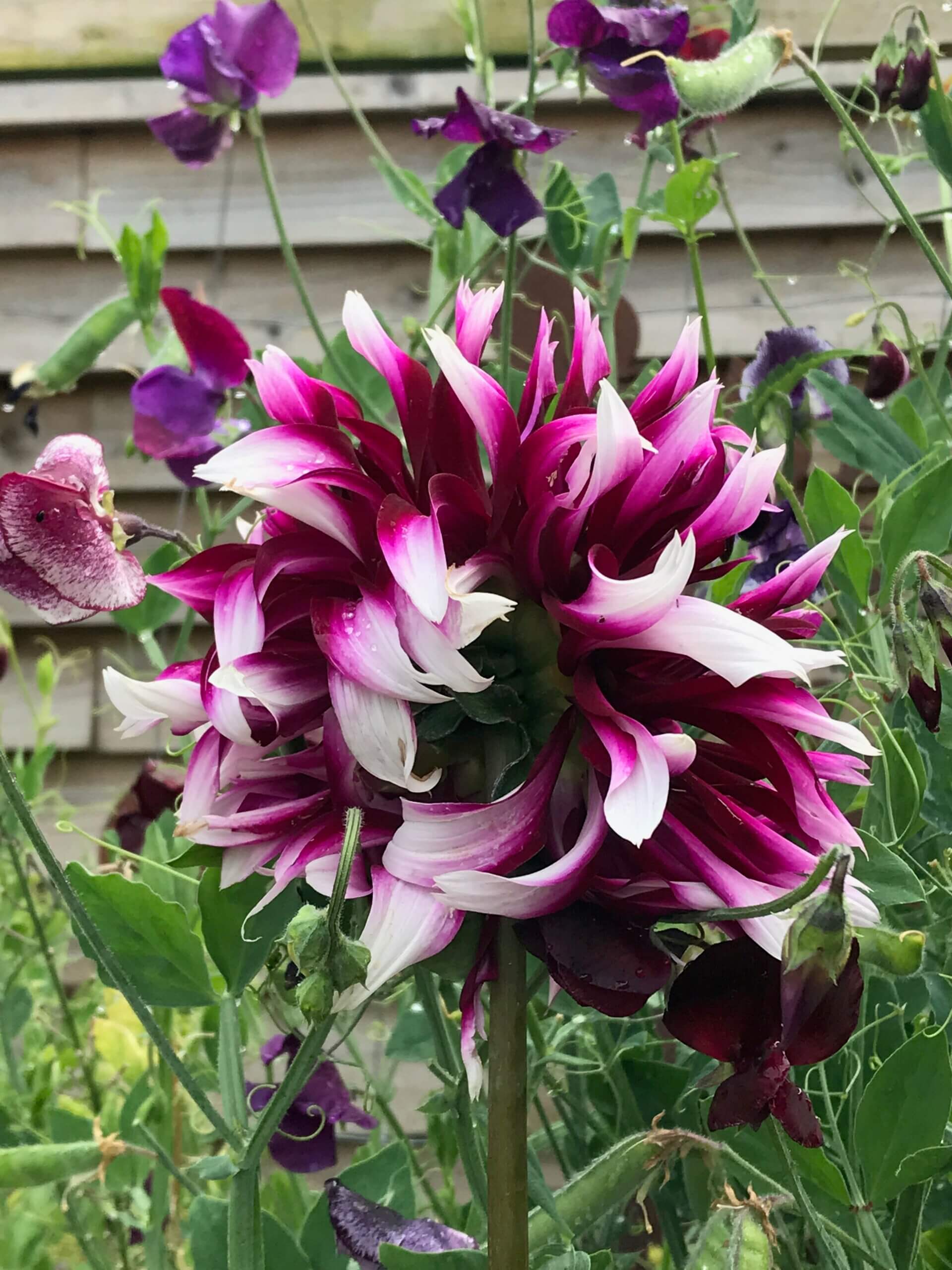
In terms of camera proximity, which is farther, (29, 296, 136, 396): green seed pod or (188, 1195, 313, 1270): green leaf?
(29, 296, 136, 396): green seed pod

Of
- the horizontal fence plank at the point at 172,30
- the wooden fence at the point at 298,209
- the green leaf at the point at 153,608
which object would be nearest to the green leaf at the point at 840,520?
the green leaf at the point at 153,608

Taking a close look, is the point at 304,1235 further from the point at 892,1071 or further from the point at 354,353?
the point at 354,353

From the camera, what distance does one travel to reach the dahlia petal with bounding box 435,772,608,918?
18cm

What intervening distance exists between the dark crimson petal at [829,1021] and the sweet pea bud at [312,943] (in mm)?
82

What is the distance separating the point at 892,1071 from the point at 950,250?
1.62ft

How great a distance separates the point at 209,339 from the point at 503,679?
1.21 feet

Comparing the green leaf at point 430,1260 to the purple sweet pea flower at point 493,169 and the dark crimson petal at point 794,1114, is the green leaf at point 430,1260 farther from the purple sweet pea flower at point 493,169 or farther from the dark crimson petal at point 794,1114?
the purple sweet pea flower at point 493,169

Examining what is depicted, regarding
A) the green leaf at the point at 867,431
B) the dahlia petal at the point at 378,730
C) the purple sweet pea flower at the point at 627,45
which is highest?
the purple sweet pea flower at the point at 627,45

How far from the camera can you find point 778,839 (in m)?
0.21

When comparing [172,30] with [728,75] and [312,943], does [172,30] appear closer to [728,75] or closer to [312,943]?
[728,75]

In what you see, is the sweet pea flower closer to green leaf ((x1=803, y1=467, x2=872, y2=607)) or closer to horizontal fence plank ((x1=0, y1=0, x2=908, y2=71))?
green leaf ((x1=803, y1=467, x2=872, y2=607))

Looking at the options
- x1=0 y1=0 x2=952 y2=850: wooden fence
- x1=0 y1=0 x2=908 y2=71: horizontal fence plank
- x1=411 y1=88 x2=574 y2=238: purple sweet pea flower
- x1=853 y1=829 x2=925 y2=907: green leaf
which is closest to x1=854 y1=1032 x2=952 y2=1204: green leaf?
x1=853 y1=829 x2=925 y2=907: green leaf

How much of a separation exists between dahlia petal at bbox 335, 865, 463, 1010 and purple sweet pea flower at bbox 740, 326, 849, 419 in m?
0.38

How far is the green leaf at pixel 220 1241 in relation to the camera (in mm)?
312
